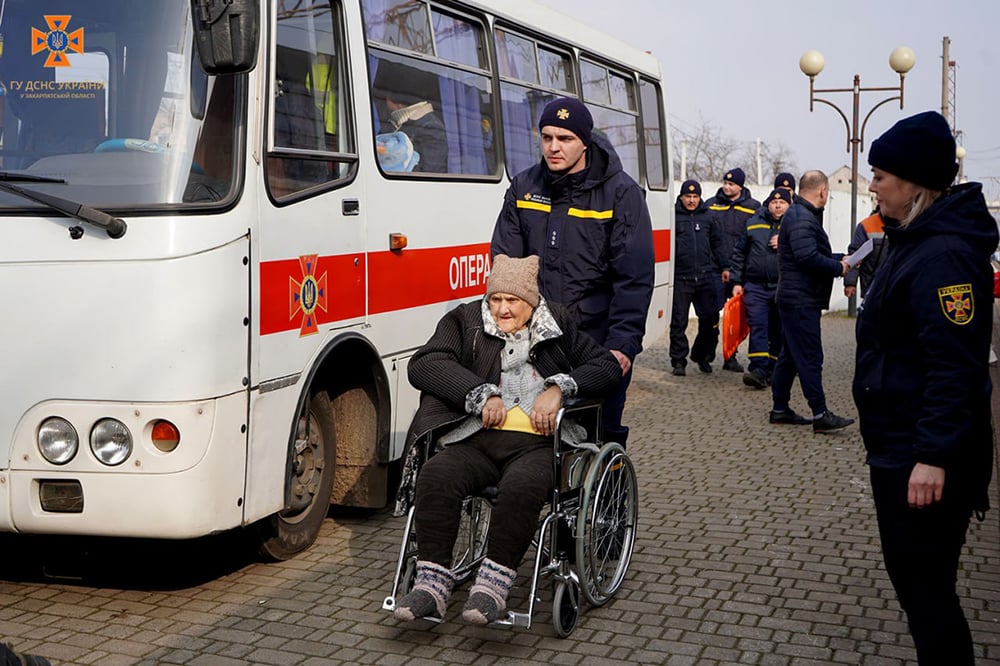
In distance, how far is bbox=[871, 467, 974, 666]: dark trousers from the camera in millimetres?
3801

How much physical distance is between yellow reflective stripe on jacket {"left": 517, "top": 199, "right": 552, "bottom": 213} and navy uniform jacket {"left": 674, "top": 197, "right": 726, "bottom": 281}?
794cm

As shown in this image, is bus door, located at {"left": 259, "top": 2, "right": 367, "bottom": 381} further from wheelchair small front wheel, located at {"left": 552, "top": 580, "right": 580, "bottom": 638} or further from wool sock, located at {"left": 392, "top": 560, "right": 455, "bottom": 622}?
wheelchair small front wheel, located at {"left": 552, "top": 580, "right": 580, "bottom": 638}

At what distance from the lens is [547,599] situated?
575 cm

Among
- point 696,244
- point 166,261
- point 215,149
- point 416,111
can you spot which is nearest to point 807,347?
point 696,244

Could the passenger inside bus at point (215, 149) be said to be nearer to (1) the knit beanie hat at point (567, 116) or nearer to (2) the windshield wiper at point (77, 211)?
(2) the windshield wiper at point (77, 211)

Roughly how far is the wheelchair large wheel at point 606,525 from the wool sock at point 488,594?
33 centimetres

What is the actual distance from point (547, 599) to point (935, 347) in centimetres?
255

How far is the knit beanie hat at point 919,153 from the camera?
3795mm

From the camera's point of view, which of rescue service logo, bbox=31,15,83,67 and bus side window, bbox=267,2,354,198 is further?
bus side window, bbox=267,2,354,198

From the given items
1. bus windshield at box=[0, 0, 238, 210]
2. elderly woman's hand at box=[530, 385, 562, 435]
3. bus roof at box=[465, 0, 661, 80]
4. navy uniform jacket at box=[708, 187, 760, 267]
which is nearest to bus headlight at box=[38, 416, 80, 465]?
bus windshield at box=[0, 0, 238, 210]

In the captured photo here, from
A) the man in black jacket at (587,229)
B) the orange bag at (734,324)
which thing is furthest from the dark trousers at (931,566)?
the orange bag at (734,324)

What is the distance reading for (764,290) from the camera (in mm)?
12523

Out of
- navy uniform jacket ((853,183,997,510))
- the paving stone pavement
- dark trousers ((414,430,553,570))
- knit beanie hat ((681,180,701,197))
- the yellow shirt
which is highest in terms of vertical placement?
knit beanie hat ((681,180,701,197))

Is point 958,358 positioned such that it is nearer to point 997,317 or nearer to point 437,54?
point 437,54
